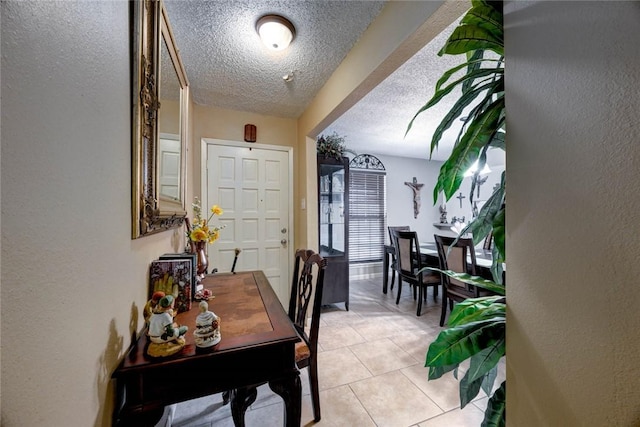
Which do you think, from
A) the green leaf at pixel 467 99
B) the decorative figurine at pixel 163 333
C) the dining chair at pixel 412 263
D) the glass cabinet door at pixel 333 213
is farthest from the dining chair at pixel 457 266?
the decorative figurine at pixel 163 333

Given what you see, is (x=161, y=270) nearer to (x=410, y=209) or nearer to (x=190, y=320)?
(x=190, y=320)

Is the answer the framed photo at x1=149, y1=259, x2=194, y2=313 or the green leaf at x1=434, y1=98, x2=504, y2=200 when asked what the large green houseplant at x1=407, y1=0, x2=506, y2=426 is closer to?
the green leaf at x1=434, y1=98, x2=504, y2=200

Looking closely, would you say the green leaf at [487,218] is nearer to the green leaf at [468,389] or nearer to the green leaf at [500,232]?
the green leaf at [500,232]

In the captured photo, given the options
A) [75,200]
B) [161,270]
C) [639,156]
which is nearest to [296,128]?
[161,270]

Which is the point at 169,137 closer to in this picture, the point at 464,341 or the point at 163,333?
the point at 163,333

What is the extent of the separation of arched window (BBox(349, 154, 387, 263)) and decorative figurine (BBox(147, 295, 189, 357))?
4016 millimetres

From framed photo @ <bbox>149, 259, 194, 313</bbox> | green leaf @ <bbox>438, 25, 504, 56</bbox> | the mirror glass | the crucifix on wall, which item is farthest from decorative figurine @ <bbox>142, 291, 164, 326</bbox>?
the crucifix on wall

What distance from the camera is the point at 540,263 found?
628 mm

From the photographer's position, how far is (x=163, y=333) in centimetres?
83

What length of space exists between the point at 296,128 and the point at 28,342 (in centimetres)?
293

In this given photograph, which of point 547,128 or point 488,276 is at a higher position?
point 547,128

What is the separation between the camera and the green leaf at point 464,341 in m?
0.73

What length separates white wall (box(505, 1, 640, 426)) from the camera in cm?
48

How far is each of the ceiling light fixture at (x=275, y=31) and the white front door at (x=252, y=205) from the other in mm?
1357
